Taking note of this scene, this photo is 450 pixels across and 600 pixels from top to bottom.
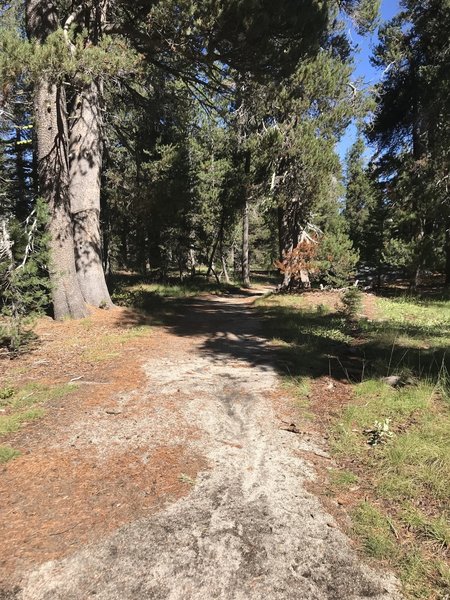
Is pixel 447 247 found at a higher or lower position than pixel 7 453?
higher

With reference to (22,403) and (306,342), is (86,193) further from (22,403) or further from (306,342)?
(22,403)

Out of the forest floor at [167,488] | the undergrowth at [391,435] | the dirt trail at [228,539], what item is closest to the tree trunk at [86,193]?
the forest floor at [167,488]

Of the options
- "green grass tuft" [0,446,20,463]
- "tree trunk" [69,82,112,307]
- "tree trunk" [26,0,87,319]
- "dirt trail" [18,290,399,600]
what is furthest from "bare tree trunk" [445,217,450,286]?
"green grass tuft" [0,446,20,463]

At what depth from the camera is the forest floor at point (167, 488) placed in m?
2.68

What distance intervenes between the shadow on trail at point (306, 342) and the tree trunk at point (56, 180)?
1.49m

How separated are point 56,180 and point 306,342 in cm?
674

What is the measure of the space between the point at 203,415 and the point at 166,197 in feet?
49.9

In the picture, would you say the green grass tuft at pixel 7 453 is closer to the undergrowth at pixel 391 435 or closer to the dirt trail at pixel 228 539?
the dirt trail at pixel 228 539

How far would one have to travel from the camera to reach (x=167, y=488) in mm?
3631

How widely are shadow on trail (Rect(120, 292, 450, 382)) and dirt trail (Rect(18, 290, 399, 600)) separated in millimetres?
2113

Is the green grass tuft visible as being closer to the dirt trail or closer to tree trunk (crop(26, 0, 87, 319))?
the dirt trail

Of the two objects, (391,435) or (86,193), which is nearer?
(391,435)

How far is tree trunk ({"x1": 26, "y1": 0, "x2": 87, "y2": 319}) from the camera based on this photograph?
31.5ft

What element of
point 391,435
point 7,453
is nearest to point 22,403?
point 7,453
